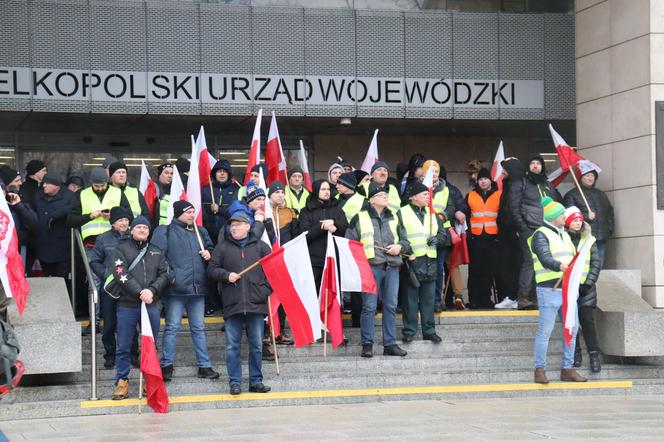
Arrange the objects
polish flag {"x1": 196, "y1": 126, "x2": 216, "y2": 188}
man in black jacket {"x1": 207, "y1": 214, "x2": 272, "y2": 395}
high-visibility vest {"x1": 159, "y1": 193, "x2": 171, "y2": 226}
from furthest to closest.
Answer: polish flag {"x1": 196, "y1": 126, "x2": 216, "y2": 188} < high-visibility vest {"x1": 159, "y1": 193, "x2": 171, "y2": 226} < man in black jacket {"x1": 207, "y1": 214, "x2": 272, "y2": 395}

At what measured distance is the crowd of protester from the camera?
12.7 meters

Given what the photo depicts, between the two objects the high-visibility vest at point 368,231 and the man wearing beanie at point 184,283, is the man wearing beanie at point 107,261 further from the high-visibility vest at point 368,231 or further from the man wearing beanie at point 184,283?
the high-visibility vest at point 368,231

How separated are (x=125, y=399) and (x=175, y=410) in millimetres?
541

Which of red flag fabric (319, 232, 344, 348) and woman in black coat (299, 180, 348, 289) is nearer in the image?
red flag fabric (319, 232, 344, 348)

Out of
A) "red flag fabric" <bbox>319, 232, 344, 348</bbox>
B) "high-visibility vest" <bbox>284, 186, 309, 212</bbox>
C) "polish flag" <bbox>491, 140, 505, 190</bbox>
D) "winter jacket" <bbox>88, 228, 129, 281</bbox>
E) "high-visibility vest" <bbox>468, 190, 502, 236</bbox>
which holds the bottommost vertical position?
"red flag fabric" <bbox>319, 232, 344, 348</bbox>

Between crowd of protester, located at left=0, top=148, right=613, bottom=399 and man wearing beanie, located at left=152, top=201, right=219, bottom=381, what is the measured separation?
0.04 feet

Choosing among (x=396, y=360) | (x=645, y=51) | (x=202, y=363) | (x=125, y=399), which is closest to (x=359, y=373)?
(x=396, y=360)

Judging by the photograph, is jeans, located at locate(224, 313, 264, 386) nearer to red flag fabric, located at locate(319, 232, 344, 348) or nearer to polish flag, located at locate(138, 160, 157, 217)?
red flag fabric, located at locate(319, 232, 344, 348)

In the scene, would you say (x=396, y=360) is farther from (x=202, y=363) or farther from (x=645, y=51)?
(x=645, y=51)

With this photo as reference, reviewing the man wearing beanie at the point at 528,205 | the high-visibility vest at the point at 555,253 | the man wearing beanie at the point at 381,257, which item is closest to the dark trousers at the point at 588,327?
the high-visibility vest at the point at 555,253

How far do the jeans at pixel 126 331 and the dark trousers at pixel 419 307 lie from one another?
3.30m

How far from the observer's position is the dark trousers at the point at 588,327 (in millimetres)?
14234

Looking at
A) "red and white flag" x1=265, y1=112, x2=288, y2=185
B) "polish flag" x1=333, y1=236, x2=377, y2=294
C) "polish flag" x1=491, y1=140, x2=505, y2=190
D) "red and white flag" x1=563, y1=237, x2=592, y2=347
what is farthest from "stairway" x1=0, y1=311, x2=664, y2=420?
"red and white flag" x1=265, y1=112, x2=288, y2=185

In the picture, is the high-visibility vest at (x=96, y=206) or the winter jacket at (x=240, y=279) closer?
the winter jacket at (x=240, y=279)
